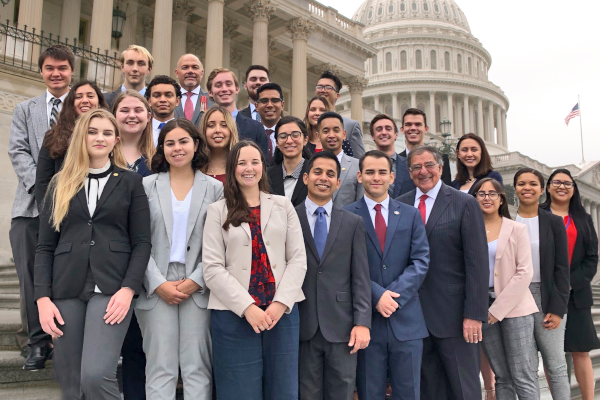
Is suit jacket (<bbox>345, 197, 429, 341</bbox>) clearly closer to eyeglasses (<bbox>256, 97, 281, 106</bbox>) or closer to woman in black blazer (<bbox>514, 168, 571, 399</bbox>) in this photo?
woman in black blazer (<bbox>514, 168, 571, 399</bbox>)

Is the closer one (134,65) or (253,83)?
(134,65)

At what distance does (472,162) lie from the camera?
21.0 ft

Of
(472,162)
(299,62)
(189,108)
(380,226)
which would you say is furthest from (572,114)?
(380,226)

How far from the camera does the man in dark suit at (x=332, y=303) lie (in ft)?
14.2

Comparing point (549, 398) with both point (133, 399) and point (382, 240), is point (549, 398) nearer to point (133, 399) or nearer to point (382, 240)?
point (382, 240)

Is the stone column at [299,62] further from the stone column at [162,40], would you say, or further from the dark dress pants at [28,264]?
the dark dress pants at [28,264]

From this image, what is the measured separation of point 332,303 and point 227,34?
1011 inches

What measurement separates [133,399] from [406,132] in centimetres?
477

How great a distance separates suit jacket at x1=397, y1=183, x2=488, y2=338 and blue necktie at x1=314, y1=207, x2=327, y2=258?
1159 mm

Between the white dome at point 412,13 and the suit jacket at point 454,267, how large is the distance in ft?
309

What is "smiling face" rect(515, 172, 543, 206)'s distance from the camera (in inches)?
238

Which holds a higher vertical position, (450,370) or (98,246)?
(98,246)

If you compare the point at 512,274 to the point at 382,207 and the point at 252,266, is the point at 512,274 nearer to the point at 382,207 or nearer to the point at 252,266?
the point at 382,207

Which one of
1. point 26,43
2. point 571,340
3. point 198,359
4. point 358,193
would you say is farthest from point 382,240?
point 26,43
